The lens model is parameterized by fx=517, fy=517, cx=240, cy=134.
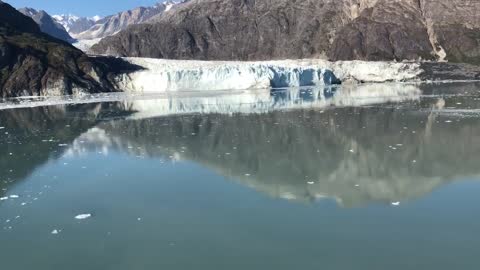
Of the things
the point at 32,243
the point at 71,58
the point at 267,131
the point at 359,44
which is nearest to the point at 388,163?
the point at 267,131

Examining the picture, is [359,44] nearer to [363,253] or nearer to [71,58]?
[71,58]

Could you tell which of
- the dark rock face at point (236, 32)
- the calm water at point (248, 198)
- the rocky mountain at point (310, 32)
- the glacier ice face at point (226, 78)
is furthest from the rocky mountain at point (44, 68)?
the dark rock face at point (236, 32)

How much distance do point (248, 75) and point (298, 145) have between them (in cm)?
3680

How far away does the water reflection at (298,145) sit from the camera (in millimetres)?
10375

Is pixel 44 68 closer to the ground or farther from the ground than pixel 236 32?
closer to the ground

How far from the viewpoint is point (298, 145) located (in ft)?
48.4

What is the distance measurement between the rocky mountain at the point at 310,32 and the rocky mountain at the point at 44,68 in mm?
64334

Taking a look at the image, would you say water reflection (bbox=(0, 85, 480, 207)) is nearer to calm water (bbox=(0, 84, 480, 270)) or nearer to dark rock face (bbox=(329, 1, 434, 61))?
calm water (bbox=(0, 84, 480, 270))

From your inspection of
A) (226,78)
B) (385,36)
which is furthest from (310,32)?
(226,78)

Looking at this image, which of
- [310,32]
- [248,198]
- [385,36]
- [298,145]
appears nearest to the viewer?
[248,198]

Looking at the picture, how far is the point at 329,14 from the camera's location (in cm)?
12406

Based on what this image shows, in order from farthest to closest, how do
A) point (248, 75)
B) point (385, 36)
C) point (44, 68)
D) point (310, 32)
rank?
1. point (310, 32)
2. point (385, 36)
3. point (44, 68)
4. point (248, 75)

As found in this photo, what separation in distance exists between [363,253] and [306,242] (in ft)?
2.63

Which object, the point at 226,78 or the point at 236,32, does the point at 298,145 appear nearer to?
the point at 226,78
